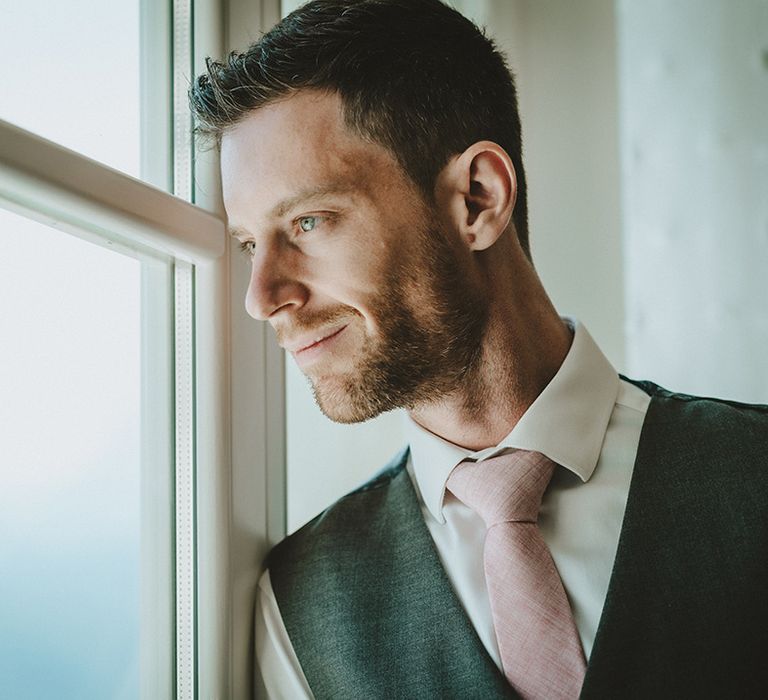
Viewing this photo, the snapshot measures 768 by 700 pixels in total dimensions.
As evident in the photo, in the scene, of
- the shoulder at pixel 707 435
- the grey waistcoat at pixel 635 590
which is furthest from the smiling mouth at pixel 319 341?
the shoulder at pixel 707 435

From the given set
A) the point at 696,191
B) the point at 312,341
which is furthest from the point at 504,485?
the point at 696,191

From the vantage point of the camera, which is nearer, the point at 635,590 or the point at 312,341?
the point at 635,590

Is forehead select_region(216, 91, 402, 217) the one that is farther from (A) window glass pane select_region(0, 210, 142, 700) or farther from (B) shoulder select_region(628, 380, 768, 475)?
(B) shoulder select_region(628, 380, 768, 475)

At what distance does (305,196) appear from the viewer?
3.26ft

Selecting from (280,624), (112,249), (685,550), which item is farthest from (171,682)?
(685,550)

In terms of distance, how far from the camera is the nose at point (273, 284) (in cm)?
98

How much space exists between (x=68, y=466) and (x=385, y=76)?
0.63 metres

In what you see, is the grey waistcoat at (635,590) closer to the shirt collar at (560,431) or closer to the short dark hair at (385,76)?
the shirt collar at (560,431)

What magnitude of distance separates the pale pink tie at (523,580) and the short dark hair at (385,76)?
389mm

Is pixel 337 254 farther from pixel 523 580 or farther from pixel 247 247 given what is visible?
pixel 523 580

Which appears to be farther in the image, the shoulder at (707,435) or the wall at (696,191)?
the wall at (696,191)

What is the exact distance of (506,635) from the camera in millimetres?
921

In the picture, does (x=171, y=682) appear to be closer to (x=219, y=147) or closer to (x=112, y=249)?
(x=112, y=249)

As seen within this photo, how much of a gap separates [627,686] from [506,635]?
141mm
